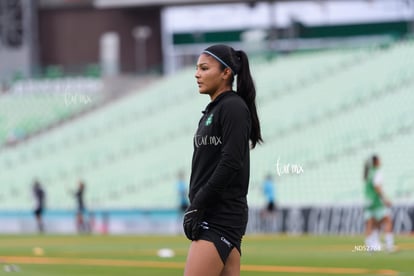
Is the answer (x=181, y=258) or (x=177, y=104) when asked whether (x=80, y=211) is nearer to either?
(x=177, y=104)

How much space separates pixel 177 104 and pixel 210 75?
44194 mm

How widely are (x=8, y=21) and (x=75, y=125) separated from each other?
925 centimetres

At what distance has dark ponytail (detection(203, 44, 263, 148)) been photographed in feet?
26.9

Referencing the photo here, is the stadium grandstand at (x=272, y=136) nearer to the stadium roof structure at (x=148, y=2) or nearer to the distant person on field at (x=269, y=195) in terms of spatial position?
the distant person on field at (x=269, y=195)

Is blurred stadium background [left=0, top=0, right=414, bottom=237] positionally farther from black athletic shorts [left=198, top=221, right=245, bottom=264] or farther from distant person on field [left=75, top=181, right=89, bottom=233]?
black athletic shorts [left=198, top=221, right=245, bottom=264]

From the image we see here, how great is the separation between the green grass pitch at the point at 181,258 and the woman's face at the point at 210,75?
8.84 metres

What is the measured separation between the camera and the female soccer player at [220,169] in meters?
7.97

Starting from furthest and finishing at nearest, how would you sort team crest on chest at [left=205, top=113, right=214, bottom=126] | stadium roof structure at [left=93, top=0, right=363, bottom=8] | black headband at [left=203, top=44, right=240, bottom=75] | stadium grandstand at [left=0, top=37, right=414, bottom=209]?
stadium roof structure at [left=93, top=0, right=363, bottom=8] < stadium grandstand at [left=0, top=37, right=414, bottom=209] < black headband at [left=203, top=44, right=240, bottom=75] < team crest on chest at [left=205, top=113, right=214, bottom=126]

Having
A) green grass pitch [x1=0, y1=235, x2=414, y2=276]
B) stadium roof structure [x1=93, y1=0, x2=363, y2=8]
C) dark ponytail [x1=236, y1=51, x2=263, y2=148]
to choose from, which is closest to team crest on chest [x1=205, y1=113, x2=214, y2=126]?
dark ponytail [x1=236, y1=51, x2=263, y2=148]

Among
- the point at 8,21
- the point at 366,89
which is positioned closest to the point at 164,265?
the point at 366,89

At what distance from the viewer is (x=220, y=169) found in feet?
26.1

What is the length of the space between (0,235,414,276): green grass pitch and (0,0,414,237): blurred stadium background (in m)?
→ 6.88

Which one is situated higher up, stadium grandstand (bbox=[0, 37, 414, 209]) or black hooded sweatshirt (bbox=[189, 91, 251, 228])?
black hooded sweatshirt (bbox=[189, 91, 251, 228])

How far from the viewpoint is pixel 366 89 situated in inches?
1794
